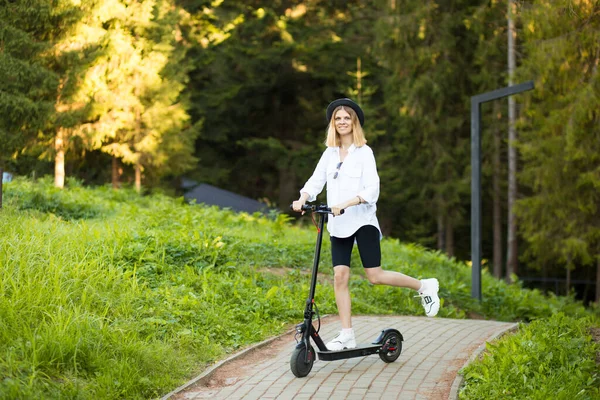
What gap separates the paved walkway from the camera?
6113 mm

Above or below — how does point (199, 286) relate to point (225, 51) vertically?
below

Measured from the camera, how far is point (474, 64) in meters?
31.6

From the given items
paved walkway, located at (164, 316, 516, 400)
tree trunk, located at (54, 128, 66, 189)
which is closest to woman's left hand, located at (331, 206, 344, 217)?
paved walkway, located at (164, 316, 516, 400)

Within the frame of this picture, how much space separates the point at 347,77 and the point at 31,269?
28.6 metres

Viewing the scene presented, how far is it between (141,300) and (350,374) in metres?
2.38

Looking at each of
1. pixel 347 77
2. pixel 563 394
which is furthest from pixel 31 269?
pixel 347 77

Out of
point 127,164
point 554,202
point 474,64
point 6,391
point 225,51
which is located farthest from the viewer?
point 225,51

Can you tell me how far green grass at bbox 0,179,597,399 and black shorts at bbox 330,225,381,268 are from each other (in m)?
1.56

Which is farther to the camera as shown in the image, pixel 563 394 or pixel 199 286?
pixel 199 286

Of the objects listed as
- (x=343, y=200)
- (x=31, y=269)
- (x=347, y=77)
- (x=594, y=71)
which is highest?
(x=347, y=77)

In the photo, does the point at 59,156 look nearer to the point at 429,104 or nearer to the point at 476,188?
the point at 476,188

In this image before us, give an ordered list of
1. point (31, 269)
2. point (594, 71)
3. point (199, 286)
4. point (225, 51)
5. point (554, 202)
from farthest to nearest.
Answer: point (225, 51)
point (554, 202)
point (594, 71)
point (199, 286)
point (31, 269)

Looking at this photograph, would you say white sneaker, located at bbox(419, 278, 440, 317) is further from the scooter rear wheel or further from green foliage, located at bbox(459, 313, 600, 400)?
→ green foliage, located at bbox(459, 313, 600, 400)

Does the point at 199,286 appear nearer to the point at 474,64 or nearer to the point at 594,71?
the point at 594,71
